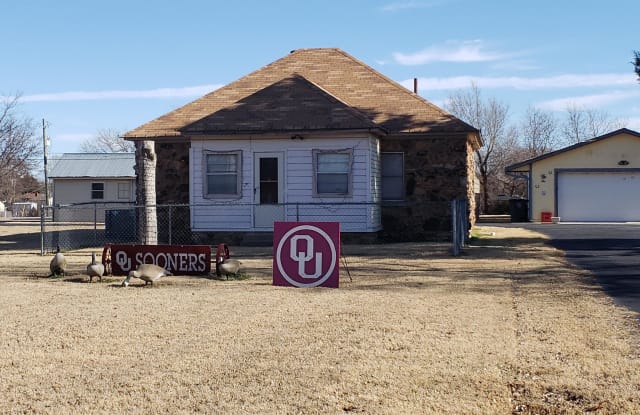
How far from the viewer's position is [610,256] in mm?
17531

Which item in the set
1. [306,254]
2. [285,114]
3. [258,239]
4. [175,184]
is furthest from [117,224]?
[306,254]

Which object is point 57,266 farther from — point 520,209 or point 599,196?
point 520,209

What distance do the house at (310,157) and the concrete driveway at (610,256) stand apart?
3684 millimetres

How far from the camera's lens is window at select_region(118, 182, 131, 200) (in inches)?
1934

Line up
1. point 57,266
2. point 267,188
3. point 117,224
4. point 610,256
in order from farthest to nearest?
1. point 117,224
2. point 267,188
3. point 610,256
4. point 57,266

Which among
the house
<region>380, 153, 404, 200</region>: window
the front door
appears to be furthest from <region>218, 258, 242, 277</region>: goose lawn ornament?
<region>380, 153, 404, 200</region>: window

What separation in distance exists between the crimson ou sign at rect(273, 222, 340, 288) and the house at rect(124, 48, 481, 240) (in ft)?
21.6

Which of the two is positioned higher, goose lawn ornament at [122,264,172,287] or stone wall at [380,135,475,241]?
stone wall at [380,135,475,241]

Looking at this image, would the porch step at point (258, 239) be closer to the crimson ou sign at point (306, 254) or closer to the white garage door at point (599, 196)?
the crimson ou sign at point (306, 254)

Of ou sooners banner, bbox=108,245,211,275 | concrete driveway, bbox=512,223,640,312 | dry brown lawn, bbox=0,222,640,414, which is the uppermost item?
ou sooners banner, bbox=108,245,211,275

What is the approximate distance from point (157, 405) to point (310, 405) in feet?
3.68

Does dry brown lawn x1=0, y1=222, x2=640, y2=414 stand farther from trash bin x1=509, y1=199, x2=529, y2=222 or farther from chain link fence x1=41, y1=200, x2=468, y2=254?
trash bin x1=509, y1=199, x2=529, y2=222

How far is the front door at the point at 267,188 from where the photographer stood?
21.0 m

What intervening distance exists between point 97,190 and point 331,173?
31.8m
